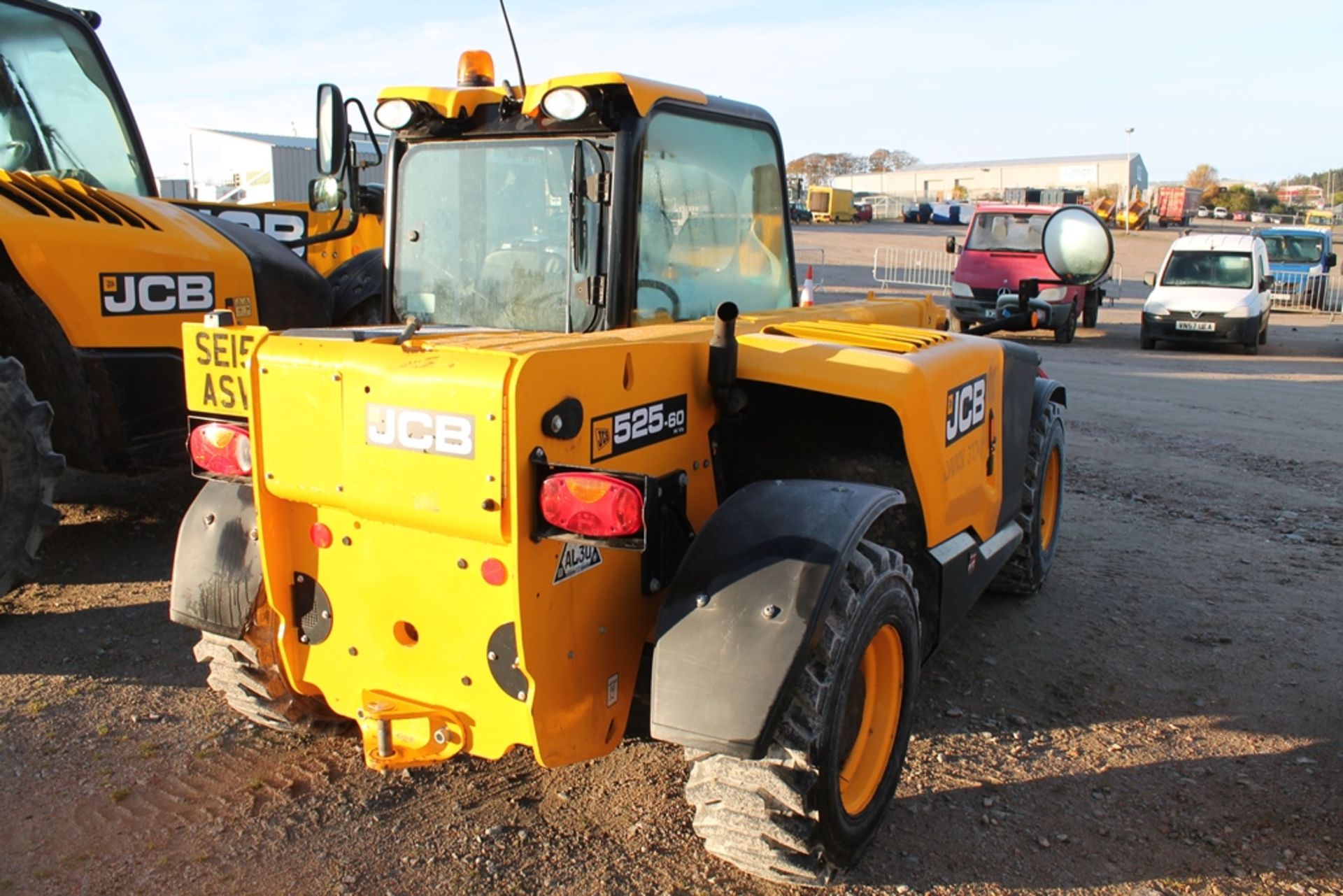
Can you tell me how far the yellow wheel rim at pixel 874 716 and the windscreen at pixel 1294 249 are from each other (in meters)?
23.3

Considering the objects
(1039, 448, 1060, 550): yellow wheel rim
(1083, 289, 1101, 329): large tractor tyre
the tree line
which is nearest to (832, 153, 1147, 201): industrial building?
the tree line

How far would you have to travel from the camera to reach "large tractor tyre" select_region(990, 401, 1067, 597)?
5023 millimetres

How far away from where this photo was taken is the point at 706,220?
3.79m

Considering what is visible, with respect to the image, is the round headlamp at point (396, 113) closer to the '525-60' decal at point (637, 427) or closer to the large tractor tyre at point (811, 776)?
the '525-60' decal at point (637, 427)

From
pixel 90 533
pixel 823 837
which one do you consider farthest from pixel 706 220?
pixel 90 533

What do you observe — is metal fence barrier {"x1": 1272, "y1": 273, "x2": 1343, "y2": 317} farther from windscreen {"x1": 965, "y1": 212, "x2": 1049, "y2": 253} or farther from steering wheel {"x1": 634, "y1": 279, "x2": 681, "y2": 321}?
steering wheel {"x1": 634, "y1": 279, "x2": 681, "y2": 321}

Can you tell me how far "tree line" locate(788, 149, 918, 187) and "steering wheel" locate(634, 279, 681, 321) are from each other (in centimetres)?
9565

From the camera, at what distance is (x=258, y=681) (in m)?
3.36

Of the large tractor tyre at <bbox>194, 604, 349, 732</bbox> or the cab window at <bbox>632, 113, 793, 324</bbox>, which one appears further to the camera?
the cab window at <bbox>632, 113, 793, 324</bbox>

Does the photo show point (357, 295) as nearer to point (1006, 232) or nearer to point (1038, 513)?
point (1038, 513)

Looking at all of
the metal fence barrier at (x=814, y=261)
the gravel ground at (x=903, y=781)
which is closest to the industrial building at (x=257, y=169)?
the metal fence barrier at (x=814, y=261)

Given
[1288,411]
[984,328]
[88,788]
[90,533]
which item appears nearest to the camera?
[88,788]

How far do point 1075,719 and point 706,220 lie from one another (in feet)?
7.51

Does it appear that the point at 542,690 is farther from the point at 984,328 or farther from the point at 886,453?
the point at 984,328
